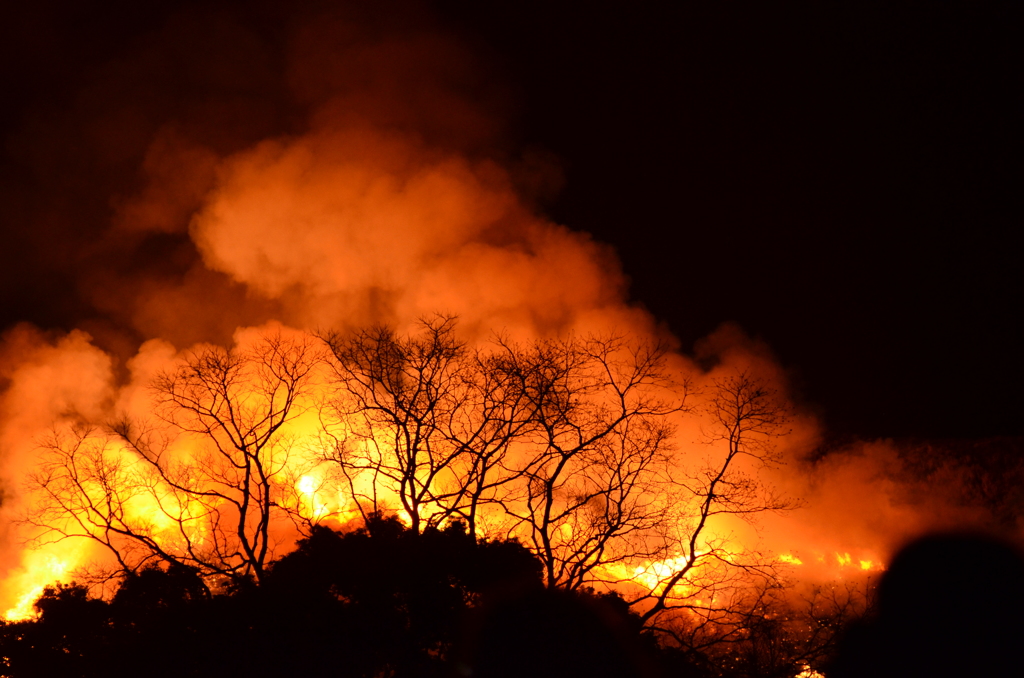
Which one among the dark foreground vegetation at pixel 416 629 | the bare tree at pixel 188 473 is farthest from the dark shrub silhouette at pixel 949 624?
the bare tree at pixel 188 473

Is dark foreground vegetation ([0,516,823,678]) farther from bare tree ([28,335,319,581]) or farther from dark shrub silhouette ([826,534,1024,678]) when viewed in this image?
dark shrub silhouette ([826,534,1024,678])

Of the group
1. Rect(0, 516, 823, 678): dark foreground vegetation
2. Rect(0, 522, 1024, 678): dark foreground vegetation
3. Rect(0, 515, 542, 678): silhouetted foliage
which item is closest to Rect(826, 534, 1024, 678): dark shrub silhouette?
Rect(0, 522, 1024, 678): dark foreground vegetation

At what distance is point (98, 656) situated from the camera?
10.4 m

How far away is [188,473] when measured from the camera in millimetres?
16547

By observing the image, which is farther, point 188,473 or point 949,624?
point 188,473

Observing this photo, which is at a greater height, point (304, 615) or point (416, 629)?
point (304, 615)

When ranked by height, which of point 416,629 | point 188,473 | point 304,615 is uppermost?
point 188,473

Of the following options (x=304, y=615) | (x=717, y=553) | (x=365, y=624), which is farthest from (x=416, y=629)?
(x=717, y=553)

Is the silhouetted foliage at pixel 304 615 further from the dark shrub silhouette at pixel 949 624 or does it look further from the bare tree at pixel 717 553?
the dark shrub silhouette at pixel 949 624

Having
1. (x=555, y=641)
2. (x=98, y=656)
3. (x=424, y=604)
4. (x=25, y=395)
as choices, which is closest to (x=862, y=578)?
(x=555, y=641)

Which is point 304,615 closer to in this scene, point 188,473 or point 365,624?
point 365,624

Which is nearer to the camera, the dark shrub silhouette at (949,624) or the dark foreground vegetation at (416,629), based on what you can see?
the dark foreground vegetation at (416,629)

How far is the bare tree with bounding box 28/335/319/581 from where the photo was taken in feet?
42.2

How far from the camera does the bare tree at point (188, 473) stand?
12.9m
